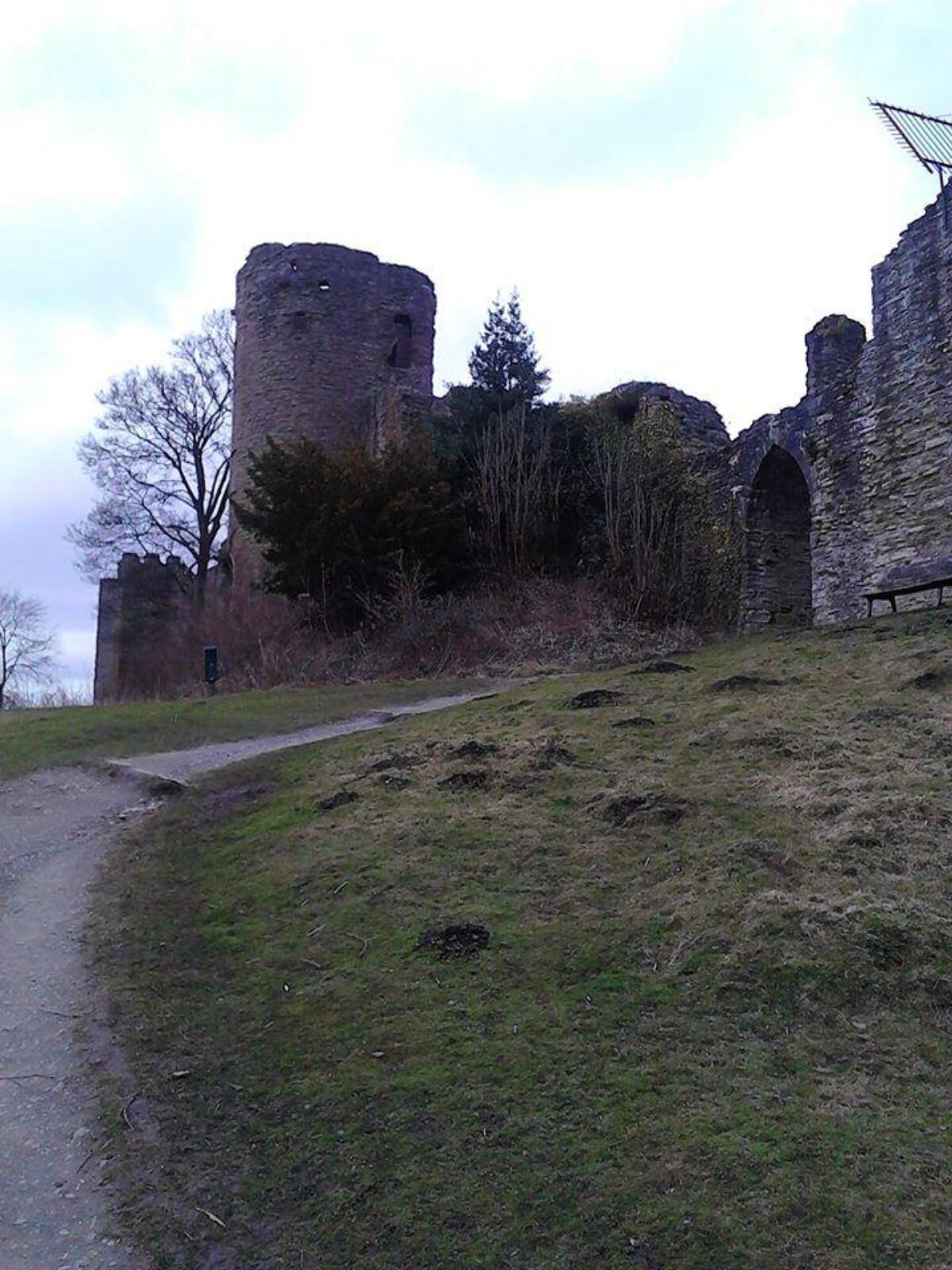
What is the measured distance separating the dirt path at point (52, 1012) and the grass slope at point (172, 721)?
2.65 feet

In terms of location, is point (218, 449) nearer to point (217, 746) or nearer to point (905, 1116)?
point (217, 746)

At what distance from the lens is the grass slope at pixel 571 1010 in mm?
3539

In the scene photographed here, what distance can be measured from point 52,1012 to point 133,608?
21783 mm

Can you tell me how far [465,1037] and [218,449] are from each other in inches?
969

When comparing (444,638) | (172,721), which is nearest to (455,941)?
(172,721)

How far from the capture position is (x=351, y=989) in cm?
504

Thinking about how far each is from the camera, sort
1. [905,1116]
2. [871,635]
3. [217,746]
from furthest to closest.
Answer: [217,746] → [871,635] → [905,1116]

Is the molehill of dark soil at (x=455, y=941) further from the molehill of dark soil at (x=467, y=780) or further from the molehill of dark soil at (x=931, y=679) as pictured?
the molehill of dark soil at (x=931, y=679)

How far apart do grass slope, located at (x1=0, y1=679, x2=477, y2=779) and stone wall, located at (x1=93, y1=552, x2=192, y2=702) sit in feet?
36.8

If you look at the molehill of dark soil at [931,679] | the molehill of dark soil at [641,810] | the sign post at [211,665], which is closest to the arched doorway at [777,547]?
the sign post at [211,665]

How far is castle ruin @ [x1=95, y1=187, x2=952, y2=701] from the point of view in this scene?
45.2ft

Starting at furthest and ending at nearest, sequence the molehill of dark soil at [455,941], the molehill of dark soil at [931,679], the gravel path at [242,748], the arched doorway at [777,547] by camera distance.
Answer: the arched doorway at [777,547], the gravel path at [242,748], the molehill of dark soil at [931,679], the molehill of dark soil at [455,941]

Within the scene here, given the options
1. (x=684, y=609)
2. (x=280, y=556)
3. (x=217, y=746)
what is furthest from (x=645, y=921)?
(x=280, y=556)

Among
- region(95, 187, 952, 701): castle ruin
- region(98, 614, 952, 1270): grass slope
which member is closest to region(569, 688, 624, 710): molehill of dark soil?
region(98, 614, 952, 1270): grass slope
